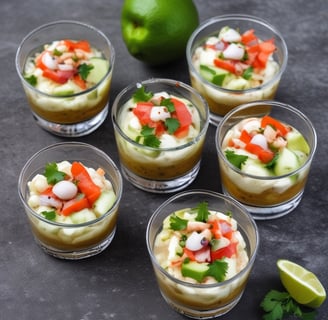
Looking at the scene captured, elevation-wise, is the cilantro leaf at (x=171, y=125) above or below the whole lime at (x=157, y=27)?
below

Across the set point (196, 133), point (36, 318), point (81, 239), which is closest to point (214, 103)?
point (196, 133)

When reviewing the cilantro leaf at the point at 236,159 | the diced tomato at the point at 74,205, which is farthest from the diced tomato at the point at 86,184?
the cilantro leaf at the point at 236,159

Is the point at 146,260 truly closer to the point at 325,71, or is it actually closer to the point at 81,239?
the point at 81,239

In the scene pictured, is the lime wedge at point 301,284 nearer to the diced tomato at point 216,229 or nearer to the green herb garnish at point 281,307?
the green herb garnish at point 281,307

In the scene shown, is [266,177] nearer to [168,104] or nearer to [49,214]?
[168,104]

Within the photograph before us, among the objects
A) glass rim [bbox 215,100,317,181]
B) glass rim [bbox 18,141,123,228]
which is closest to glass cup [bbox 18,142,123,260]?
glass rim [bbox 18,141,123,228]

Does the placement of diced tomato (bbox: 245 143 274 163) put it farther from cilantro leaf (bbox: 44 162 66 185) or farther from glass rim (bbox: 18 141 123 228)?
cilantro leaf (bbox: 44 162 66 185)
